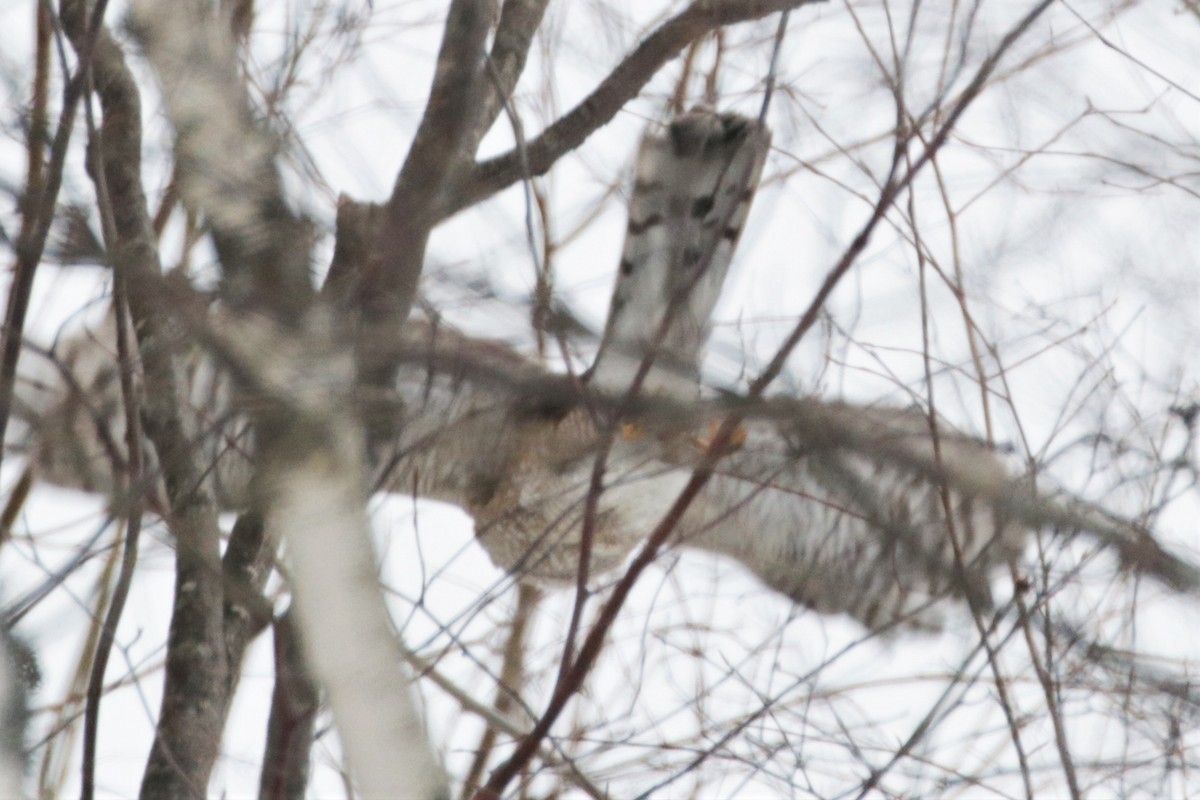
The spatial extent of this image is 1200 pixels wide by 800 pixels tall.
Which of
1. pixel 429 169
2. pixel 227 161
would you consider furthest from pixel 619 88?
pixel 227 161

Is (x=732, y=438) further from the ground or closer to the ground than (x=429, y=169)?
closer to the ground

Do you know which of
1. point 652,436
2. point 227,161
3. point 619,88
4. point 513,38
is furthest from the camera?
point 513,38

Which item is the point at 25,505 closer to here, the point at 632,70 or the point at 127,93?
the point at 127,93

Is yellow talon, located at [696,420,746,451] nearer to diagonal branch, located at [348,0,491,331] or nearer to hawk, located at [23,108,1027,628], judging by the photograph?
hawk, located at [23,108,1027,628]

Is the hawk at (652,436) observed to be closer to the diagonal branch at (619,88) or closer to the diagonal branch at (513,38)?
the diagonal branch at (619,88)

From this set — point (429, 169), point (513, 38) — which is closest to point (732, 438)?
point (429, 169)

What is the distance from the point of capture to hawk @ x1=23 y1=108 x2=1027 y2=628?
1988 mm

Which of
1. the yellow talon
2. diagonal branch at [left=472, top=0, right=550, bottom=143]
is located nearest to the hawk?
the yellow talon

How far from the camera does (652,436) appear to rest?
2264 millimetres

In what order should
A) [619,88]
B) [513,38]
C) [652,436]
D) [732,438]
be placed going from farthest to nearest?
[513,38], [619,88], [732,438], [652,436]

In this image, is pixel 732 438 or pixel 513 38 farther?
pixel 513 38

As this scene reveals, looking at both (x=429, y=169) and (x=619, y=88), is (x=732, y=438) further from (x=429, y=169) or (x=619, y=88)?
(x=619, y=88)

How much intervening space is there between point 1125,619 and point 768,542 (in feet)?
5.71

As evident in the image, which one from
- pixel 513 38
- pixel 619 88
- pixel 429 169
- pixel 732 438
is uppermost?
pixel 513 38
